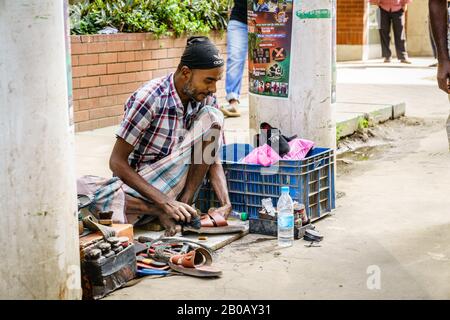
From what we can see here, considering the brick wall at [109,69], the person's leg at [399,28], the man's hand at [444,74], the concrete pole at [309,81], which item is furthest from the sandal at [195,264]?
the person's leg at [399,28]

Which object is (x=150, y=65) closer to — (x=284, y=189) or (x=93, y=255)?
(x=284, y=189)

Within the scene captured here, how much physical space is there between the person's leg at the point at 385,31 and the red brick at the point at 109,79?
8385 millimetres

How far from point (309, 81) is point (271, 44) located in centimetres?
39

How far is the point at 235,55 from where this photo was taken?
869cm

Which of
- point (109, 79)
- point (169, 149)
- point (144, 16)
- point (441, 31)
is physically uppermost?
point (144, 16)

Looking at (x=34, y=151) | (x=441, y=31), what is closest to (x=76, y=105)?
(x=441, y=31)

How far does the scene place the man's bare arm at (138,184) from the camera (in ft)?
16.6

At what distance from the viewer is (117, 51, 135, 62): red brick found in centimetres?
877

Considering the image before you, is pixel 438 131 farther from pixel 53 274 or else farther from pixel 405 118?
pixel 53 274

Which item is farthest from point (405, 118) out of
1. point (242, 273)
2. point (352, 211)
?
point (242, 273)

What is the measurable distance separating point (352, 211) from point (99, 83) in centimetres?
360

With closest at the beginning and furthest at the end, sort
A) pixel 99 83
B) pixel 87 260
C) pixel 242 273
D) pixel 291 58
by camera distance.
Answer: pixel 87 260
pixel 242 273
pixel 291 58
pixel 99 83

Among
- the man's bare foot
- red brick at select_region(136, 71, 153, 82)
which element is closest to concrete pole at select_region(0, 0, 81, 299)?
the man's bare foot

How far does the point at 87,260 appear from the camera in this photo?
13.6ft
